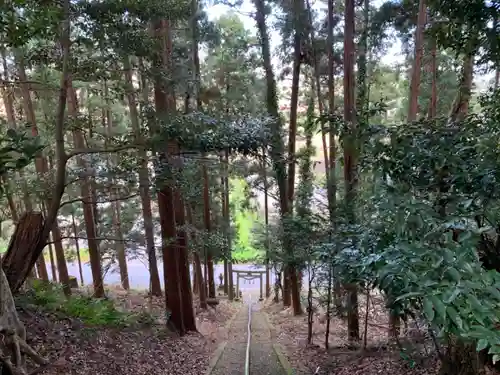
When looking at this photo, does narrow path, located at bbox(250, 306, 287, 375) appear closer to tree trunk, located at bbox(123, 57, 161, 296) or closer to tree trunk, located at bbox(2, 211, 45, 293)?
tree trunk, located at bbox(123, 57, 161, 296)

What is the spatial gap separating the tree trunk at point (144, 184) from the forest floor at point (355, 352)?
14.2 feet

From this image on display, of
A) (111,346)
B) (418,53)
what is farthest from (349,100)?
(111,346)

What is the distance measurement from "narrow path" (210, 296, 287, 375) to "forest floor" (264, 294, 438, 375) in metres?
0.38

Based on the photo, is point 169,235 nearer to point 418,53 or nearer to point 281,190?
point 281,190

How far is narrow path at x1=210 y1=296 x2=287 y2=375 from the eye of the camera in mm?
8273

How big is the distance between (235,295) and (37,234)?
2353cm

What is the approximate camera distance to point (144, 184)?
677 cm

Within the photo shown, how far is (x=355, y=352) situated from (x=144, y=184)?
218 inches

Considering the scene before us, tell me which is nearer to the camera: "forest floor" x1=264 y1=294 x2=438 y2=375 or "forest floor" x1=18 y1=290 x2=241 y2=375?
"forest floor" x1=264 y1=294 x2=438 y2=375

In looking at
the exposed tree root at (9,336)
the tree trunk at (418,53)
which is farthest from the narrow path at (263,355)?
the tree trunk at (418,53)

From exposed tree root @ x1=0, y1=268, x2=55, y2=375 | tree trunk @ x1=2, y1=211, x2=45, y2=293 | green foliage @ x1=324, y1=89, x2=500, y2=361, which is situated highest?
green foliage @ x1=324, y1=89, x2=500, y2=361

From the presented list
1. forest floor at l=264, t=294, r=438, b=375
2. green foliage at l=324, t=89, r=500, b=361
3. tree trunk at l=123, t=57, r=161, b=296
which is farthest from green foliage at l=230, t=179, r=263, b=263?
green foliage at l=324, t=89, r=500, b=361

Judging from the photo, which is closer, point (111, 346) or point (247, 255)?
point (111, 346)

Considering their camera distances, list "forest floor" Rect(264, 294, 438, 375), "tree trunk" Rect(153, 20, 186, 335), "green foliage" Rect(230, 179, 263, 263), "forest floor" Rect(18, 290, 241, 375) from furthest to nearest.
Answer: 1. "green foliage" Rect(230, 179, 263, 263)
2. "tree trunk" Rect(153, 20, 186, 335)
3. "forest floor" Rect(18, 290, 241, 375)
4. "forest floor" Rect(264, 294, 438, 375)
